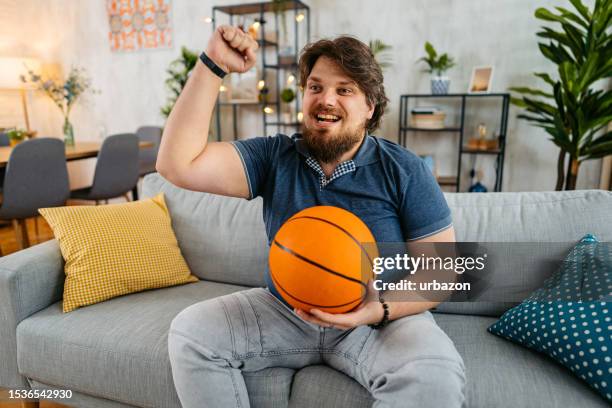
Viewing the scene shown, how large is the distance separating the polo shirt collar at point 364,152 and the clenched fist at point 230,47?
31cm

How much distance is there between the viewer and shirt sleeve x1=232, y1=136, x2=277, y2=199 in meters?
1.27

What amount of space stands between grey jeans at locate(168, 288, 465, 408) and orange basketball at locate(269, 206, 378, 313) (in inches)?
8.7

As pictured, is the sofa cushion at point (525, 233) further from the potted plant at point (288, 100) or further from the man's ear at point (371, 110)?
the potted plant at point (288, 100)

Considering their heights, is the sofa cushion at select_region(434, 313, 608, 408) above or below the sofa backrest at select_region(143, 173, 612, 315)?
below

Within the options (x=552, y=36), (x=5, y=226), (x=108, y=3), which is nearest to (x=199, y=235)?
(x=552, y=36)

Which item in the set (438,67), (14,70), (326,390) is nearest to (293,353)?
(326,390)

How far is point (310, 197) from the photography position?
1245 millimetres

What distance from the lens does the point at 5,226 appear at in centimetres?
434

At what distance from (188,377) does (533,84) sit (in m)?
3.71

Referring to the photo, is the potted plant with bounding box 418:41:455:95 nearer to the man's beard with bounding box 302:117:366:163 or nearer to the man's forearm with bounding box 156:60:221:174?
the man's beard with bounding box 302:117:366:163

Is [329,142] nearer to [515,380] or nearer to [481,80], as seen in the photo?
[515,380]

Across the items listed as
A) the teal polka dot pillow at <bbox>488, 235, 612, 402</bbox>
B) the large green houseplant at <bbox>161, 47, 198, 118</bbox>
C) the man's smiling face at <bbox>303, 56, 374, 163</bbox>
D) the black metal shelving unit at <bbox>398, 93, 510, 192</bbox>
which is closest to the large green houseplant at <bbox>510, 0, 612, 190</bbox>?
the black metal shelving unit at <bbox>398, 93, 510, 192</bbox>

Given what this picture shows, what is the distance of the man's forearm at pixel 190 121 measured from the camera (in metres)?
1.09

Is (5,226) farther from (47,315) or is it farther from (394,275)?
(394,275)
